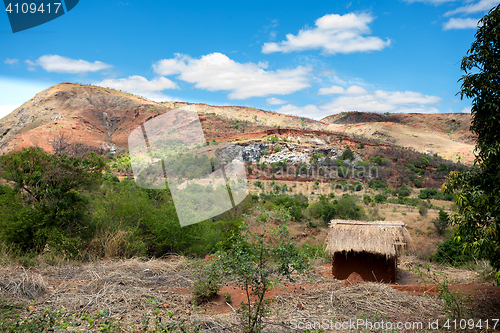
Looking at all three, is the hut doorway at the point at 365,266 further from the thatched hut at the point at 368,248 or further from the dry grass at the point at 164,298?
the dry grass at the point at 164,298

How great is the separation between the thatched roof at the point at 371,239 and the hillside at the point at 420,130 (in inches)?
1999

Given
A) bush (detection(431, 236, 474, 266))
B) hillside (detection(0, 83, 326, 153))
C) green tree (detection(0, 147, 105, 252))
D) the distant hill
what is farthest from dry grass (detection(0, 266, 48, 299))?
hillside (detection(0, 83, 326, 153))

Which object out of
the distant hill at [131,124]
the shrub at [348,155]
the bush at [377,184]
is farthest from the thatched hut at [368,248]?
the distant hill at [131,124]

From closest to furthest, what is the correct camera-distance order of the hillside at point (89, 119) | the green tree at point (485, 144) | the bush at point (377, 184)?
the green tree at point (485, 144) → the bush at point (377, 184) → the hillside at point (89, 119)

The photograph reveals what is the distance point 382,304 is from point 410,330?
1.08 m

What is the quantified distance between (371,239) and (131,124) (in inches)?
2177

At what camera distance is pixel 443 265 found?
1079 cm

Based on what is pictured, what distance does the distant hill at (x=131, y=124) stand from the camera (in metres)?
49.9

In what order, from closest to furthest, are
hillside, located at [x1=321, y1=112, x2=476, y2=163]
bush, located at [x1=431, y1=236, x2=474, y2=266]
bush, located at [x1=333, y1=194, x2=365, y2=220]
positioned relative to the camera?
bush, located at [x1=431, y1=236, x2=474, y2=266] → bush, located at [x1=333, y1=194, x2=365, y2=220] → hillside, located at [x1=321, y1=112, x2=476, y2=163]

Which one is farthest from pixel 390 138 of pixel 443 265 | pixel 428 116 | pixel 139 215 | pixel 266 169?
pixel 139 215

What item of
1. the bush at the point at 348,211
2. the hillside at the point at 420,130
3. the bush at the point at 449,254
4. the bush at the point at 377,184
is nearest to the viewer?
the bush at the point at 449,254

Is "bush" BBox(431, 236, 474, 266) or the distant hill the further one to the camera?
the distant hill

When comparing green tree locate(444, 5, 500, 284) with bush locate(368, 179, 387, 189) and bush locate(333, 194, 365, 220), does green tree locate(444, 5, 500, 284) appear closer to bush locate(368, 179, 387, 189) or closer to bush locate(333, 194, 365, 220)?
bush locate(333, 194, 365, 220)

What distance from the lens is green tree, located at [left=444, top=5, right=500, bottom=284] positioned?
15.6 feet
